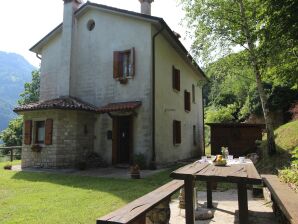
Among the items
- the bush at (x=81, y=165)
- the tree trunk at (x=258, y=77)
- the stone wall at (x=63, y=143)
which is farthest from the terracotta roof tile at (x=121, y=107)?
the tree trunk at (x=258, y=77)

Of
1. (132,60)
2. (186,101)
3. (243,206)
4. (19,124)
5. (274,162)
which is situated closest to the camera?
(243,206)

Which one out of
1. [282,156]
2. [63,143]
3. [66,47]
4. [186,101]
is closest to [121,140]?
[63,143]

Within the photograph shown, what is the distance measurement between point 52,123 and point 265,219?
983cm

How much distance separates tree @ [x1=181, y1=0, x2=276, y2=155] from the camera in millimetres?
10453

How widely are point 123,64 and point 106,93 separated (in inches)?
61.9

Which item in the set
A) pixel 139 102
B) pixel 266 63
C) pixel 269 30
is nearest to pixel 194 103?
pixel 139 102

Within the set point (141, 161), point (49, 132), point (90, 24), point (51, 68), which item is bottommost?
point (141, 161)

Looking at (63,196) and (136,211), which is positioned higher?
(136,211)

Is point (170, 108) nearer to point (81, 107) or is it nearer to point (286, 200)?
point (81, 107)

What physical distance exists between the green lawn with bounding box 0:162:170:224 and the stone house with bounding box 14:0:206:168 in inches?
92.9

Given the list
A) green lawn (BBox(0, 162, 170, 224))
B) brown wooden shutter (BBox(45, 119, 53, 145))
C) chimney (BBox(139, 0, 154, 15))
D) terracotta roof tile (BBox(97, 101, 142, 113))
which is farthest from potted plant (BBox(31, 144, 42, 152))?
chimney (BBox(139, 0, 154, 15))

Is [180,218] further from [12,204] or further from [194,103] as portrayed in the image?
[194,103]

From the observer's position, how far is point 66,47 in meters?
14.3

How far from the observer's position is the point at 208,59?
11164 millimetres
